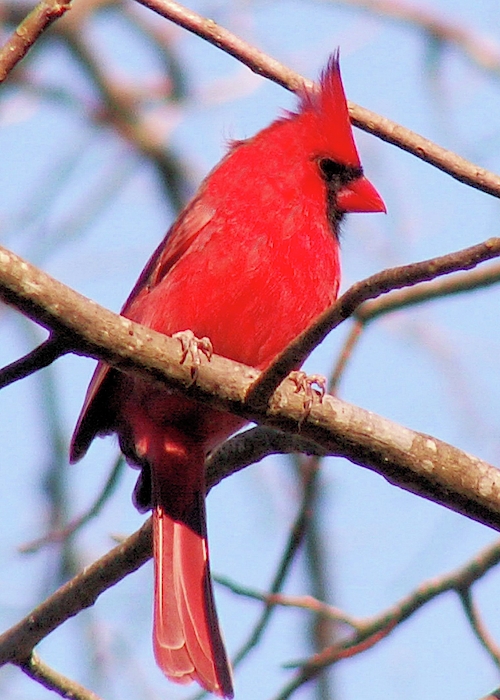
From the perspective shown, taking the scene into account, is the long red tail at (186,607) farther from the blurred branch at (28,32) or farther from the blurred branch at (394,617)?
the blurred branch at (28,32)

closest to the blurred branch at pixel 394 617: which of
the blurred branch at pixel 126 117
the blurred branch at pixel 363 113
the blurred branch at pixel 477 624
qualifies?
the blurred branch at pixel 477 624

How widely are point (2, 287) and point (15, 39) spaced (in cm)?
56

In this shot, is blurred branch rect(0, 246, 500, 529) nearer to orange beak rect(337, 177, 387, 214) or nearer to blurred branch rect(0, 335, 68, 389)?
blurred branch rect(0, 335, 68, 389)

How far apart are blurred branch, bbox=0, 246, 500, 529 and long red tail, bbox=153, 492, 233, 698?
75 cm

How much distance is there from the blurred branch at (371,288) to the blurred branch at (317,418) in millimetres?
105

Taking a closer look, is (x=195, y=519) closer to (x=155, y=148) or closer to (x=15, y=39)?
(x=15, y=39)

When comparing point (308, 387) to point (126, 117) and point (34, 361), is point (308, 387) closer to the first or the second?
point (34, 361)

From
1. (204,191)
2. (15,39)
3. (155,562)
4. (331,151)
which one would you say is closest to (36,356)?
(15,39)

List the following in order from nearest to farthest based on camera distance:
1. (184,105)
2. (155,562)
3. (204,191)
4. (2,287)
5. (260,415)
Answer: (2,287) < (260,415) < (155,562) < (204,191) < (184,105)

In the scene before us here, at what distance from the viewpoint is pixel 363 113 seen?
2.73m

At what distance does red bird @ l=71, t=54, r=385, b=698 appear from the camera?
115 inches

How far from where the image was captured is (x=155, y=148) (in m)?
5.30

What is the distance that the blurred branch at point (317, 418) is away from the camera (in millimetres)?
2119

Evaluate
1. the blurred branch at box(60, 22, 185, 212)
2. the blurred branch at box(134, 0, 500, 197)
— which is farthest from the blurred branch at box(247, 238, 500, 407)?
the blurred branch at box(60, 22, 185, 212)
